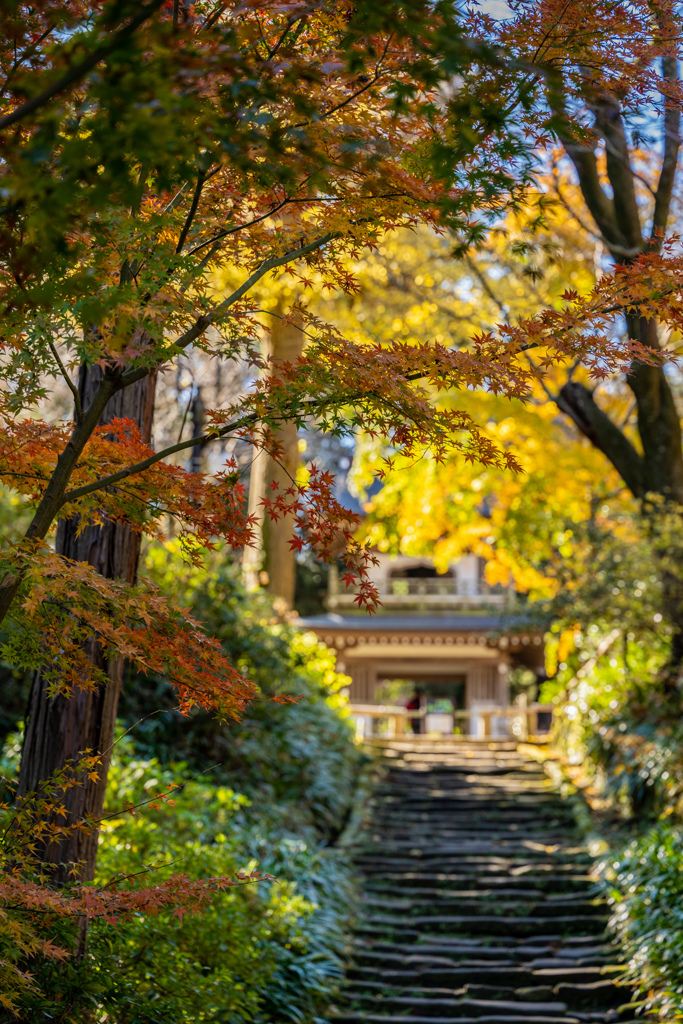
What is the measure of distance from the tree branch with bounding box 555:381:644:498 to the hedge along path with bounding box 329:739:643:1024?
11.8 ft

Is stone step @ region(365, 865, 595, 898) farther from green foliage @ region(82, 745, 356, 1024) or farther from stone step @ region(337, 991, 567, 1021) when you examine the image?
stone step @ region(337, 991, 567, 1021)

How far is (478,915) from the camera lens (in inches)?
290

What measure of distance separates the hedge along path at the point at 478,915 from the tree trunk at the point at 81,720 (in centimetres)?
237

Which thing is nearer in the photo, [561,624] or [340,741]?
[561,624]

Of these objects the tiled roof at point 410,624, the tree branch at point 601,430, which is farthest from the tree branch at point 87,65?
the tiled roof at point 410,624

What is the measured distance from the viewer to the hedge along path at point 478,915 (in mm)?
5730

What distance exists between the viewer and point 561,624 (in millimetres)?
9758

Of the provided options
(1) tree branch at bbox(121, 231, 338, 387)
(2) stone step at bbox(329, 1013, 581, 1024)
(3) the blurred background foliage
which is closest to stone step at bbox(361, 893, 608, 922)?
(3) the blurred background foliage

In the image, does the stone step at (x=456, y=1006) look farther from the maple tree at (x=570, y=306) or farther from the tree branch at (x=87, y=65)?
the tree branch at (x=87, y=65)

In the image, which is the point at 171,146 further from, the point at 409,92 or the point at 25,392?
the point at 25,392

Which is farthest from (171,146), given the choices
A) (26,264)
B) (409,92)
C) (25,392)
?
(25,392)

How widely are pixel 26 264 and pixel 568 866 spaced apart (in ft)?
24.0

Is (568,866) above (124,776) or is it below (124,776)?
below

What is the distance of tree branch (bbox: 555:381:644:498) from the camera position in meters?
8.52
